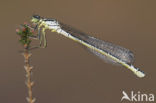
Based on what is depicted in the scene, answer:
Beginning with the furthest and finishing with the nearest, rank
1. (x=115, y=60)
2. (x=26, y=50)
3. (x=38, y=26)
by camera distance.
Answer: (x=115, y=60) < (x=38, y=26) < (x=26, y=50)

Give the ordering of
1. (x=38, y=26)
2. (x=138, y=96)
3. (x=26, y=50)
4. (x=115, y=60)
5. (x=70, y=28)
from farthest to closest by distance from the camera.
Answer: (x=138, y=96) → (x=115, y=60) → (x=70, y=28) → (x=38, y=26) → (x=26, y=50)

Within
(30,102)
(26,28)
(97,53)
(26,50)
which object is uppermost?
(97,53)

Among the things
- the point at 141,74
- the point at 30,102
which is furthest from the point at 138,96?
the point at 30,102

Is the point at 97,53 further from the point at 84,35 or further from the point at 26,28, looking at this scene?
the point at 26,28

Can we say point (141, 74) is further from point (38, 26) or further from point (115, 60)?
point (38, 26)

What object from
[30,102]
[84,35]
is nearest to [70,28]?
[84,35]

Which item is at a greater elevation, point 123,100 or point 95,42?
point 95,42

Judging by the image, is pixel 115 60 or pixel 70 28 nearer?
pixel 70 28

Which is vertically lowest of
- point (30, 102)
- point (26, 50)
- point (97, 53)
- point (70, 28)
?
point (30, 102)

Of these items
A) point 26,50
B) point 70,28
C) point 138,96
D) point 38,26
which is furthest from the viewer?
point 138,96
